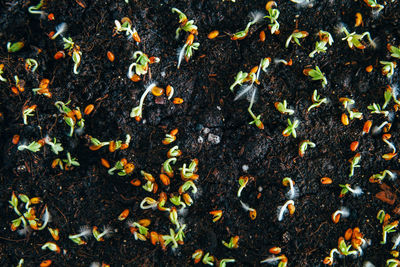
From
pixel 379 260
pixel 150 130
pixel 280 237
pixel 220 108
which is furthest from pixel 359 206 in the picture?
pixel 150 130

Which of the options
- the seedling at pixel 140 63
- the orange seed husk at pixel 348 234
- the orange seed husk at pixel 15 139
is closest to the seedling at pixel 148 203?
the seedling at pixel 140 63

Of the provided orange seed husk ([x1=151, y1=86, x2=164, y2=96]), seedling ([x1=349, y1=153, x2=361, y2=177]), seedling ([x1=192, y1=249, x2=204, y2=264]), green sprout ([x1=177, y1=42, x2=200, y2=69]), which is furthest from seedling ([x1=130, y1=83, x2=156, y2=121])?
seedling ([x1=349, y1=153, x2=361, y2=177])

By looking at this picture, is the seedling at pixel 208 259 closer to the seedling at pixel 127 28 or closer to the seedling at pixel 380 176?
the seedling at pixel 380 176

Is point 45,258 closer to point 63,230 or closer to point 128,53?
point 63,230

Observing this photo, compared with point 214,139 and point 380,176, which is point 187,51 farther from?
point 380,176

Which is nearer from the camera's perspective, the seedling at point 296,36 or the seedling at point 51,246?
the seedling at point 296,36

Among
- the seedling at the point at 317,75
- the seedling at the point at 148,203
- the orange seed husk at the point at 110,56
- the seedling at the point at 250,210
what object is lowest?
the seedling at the point at 250,210
